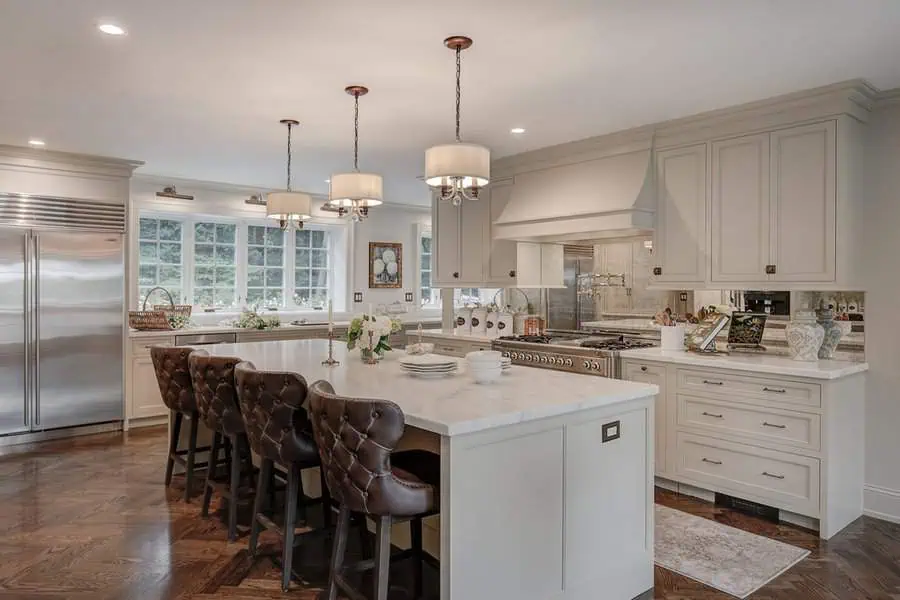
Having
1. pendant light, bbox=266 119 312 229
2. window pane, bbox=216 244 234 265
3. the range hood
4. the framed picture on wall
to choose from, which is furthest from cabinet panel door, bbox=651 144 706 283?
window pane, bbox=216 244 234 265

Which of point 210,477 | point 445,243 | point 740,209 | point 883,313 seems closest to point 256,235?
point 445,243

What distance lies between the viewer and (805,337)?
3715mm

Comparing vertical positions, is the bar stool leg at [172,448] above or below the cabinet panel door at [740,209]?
below

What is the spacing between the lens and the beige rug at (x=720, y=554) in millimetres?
2824

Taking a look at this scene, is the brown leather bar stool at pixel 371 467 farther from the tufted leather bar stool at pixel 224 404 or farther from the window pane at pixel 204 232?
the window pane at pixel 204 232

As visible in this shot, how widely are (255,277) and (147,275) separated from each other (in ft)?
3.81

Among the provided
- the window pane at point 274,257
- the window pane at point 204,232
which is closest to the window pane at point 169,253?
the window pane at point 204,232

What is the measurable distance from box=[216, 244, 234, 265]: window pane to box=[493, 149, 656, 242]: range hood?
3.33m

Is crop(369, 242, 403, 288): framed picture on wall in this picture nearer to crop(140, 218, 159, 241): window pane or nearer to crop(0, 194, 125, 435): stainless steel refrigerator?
crop(140, 218, 159, 241): window pane

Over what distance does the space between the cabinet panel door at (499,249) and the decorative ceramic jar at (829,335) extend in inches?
94.3

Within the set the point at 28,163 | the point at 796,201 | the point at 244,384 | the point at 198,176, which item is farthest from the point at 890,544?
the point at 28,163

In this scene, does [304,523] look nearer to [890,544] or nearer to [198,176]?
[890,544]

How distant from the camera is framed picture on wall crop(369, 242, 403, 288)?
26.0 feet

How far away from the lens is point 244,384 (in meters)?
2.76
